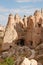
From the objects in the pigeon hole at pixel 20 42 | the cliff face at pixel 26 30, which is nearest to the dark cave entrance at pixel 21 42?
the pigeon hole at pixel 20 42

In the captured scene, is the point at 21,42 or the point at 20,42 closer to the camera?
the point at 20,42

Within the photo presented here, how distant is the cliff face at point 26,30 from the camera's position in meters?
69.8

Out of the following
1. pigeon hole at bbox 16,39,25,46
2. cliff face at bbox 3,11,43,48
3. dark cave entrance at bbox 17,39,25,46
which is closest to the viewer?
cliff face at bbox 3,11,43,48

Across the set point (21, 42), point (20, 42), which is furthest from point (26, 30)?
point (20, 42)

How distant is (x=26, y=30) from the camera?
2965 inches

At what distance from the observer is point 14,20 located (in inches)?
3152

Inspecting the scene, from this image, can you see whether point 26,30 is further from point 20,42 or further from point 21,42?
point 20,42

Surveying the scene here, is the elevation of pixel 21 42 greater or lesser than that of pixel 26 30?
lesser

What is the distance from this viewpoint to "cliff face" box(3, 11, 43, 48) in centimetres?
6975

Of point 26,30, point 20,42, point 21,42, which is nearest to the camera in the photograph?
point 20,42

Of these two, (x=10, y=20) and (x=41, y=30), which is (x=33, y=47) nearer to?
(x=41, y=30)

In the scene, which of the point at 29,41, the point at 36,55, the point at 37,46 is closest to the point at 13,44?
the point at 29,41

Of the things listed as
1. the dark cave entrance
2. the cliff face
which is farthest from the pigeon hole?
the cliff face

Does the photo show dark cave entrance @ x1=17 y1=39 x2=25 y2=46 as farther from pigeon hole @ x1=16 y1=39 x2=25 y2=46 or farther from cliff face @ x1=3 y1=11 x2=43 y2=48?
cliff face @ x1=3 y1=11 x2=43 y2=48
